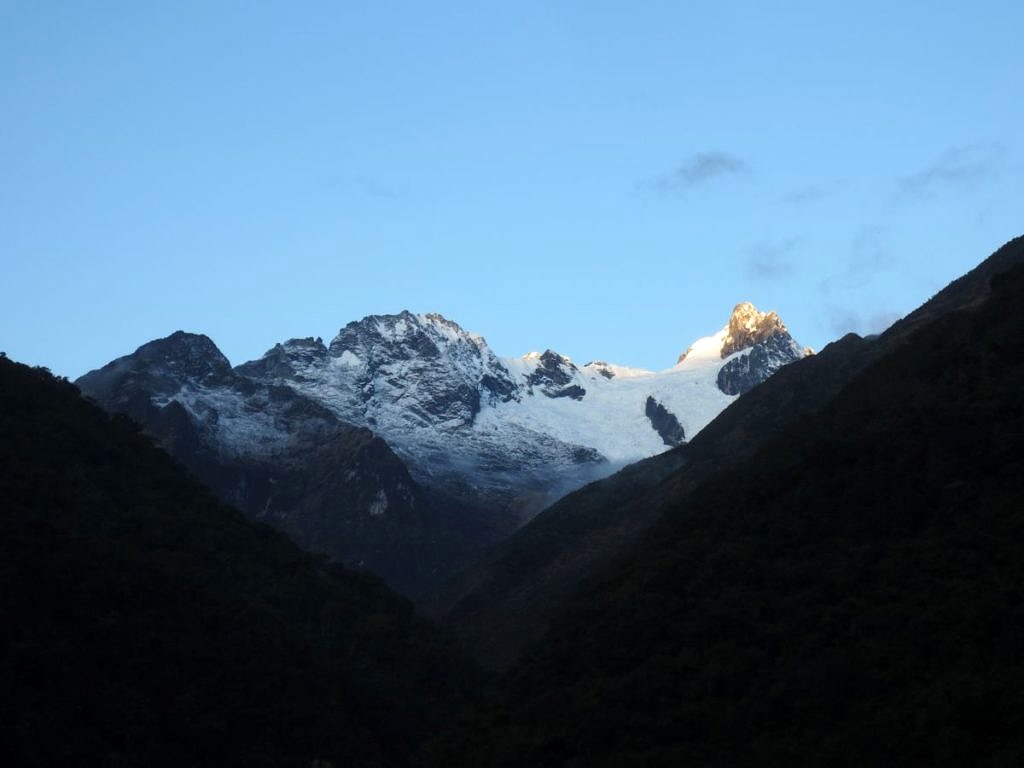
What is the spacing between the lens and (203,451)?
182875 mm

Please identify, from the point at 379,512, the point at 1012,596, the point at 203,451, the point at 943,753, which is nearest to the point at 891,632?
the point at 1012,596

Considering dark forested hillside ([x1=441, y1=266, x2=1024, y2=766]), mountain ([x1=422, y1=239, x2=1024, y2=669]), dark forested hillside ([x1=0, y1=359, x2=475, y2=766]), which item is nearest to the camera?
dark forested hillside ([x1=441, y1=266, x2=1024, y2=766])

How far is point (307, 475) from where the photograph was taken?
186000 mm

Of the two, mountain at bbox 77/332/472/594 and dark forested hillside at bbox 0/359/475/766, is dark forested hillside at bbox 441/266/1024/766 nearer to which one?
dark forested hillside at bbox 0/359/475/766

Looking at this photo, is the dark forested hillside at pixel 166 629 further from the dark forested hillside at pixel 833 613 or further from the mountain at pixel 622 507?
the mountain at pixel 622 507

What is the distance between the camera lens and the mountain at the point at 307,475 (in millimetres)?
169375

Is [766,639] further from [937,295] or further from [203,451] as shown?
[203,451]

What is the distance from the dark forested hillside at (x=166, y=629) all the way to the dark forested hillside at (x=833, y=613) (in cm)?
761

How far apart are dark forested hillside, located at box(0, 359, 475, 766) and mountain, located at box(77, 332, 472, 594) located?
76.1m

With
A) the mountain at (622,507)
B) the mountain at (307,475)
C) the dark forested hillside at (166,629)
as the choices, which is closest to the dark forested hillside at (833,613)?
the dark forested hillside at (166,629)

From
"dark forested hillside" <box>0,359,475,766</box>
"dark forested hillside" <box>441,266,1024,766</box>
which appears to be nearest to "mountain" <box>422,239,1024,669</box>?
"dark forested hillside" <box>0,359,475,766</box>

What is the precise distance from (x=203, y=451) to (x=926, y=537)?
5317 inches

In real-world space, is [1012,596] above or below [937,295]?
below

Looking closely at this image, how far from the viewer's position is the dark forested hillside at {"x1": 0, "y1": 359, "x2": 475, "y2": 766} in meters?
54.9
